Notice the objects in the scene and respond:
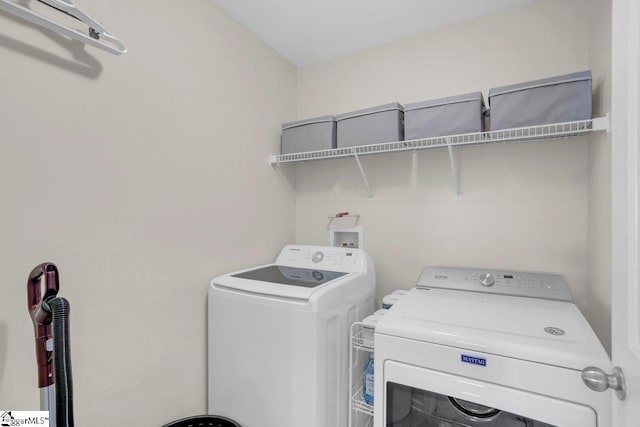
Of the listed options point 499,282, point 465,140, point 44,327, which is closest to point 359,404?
point 499,282

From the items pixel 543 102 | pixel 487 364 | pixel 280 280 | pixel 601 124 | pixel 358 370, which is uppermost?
pixel 543 102

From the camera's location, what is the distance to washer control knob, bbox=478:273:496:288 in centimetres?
160

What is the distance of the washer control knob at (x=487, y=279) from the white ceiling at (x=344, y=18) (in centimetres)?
152

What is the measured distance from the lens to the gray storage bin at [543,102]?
138cm

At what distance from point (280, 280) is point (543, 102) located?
5.11 ft

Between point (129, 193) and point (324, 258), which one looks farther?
point (324, 258)

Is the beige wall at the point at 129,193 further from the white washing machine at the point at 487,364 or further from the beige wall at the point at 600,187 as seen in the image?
the beige wall at the point at 600,187

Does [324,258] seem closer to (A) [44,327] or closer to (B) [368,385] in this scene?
(B) [368,385]

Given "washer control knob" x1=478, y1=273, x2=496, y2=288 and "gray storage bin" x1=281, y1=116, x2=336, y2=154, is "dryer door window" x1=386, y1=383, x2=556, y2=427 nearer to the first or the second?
"washer control knob" x1=478, y1=273, x2=496, y2=288

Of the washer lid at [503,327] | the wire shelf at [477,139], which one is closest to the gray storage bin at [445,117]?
the wire shelf at [477,139]

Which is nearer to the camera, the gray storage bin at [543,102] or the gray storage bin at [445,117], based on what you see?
the gray storage bin at [543,102]

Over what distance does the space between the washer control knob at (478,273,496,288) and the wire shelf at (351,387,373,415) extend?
2.78ft

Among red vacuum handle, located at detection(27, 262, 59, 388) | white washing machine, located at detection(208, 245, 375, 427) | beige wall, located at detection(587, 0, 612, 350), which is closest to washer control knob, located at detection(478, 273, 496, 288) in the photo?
beige wall, located at detection(587, 0, 612, 350)

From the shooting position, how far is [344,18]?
1.91 meters
